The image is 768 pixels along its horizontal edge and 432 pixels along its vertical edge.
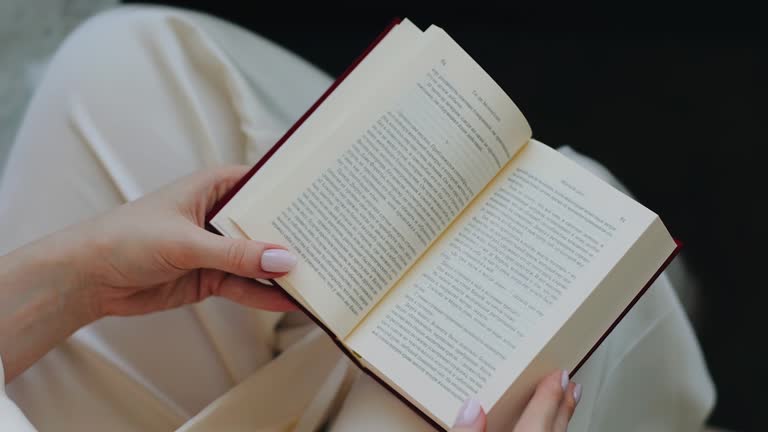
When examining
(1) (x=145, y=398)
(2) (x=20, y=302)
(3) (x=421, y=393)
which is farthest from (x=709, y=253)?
(2) (x=20, y=302)

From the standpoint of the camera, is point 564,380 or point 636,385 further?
point 636,385

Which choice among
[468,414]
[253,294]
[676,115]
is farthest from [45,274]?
[676,115]

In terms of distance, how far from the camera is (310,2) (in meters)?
1.25

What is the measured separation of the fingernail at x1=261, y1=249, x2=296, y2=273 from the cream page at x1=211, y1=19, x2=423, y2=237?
38mm

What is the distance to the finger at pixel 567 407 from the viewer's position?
0.63 meters

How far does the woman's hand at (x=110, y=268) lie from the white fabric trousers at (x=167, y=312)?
6cm

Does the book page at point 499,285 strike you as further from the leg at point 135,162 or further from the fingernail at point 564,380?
the leg at point 135,162

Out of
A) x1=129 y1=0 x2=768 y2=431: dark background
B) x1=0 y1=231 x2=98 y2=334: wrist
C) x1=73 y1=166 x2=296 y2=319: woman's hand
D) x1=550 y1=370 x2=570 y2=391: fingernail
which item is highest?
x1=129 y1=0 x2=768 y2=431: dark background

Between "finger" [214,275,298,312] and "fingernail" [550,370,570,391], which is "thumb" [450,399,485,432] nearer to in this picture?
"fingernail" [550,370,570,391]

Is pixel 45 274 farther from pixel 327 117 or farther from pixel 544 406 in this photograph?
pixel 544 406

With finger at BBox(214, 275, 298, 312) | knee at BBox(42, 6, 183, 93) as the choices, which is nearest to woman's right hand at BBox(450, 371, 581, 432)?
finger at BBox(214, 275, 298, 312)

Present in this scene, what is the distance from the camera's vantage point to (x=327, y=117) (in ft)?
2.20

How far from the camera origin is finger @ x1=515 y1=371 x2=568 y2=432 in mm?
612

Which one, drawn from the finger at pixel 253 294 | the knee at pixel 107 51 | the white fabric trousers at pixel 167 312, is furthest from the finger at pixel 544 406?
the knee at pixel 107 51
